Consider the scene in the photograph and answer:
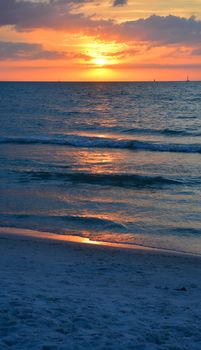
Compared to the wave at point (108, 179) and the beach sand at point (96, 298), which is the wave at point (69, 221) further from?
the wave at point (108, 179)

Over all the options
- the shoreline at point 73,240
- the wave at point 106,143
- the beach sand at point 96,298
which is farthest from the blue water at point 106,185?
the beach sand at point 96,298

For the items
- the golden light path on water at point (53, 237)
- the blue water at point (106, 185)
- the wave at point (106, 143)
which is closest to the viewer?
the golden light path on water at point (53, 237)

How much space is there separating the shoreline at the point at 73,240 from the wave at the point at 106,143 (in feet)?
64.2

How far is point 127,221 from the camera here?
43.8ft

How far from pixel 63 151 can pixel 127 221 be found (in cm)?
1680

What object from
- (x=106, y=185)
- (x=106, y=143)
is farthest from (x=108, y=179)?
(x=106, y=143)

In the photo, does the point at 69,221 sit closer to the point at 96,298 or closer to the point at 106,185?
the point at 106,185

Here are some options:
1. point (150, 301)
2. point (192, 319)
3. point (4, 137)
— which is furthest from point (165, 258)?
point (4, 137)

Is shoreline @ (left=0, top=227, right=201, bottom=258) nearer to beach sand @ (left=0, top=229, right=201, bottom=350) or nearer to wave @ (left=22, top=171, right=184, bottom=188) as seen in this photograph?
beach sand @ (left=0, top=229, right=201, bottom=350)

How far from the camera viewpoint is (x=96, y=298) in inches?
281

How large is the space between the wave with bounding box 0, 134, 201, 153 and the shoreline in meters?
19.6

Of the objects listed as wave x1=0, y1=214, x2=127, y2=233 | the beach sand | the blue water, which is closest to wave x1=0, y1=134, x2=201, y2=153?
the blue water

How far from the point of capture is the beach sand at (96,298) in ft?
18.4

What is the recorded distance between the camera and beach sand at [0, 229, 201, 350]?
18.4ft
